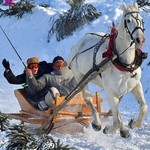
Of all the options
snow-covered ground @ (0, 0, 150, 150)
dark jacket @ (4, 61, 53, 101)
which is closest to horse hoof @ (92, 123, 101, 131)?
snow-covered ground @ (0, 0, 150, 150)

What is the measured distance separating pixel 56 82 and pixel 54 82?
31 millimetres

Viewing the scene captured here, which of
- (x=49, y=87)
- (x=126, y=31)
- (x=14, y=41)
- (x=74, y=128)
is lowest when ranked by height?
(x=14, y=41)

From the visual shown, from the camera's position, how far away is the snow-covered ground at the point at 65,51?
23.4 ft

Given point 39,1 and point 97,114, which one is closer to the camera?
point 97,114

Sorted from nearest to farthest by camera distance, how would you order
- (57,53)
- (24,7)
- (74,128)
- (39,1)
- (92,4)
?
(74,128), (57,53), (92,4), (24,7), (39,1)

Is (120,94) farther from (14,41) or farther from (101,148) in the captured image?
(14,41)

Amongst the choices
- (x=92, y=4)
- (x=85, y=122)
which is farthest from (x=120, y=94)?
(x=92, y=4)

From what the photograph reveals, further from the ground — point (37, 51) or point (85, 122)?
point (85, 122)

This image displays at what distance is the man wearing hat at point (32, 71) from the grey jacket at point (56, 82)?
0.12 meters

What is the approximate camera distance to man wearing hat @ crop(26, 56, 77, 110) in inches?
308

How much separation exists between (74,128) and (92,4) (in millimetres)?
9792

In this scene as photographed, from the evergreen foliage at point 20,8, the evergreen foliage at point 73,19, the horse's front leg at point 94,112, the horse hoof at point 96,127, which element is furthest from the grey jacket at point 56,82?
the evergreen foliage at point 20,8

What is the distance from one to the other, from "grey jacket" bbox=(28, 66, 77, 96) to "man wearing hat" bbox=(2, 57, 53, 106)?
0.40 ft

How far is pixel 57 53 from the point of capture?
594 inches
